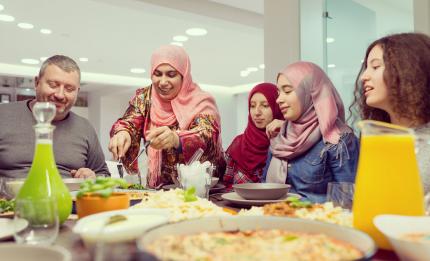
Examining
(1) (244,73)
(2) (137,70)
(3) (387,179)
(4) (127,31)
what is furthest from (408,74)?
(1) (244,73)

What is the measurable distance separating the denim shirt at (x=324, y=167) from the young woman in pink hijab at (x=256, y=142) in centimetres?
41

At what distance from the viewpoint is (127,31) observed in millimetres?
6152

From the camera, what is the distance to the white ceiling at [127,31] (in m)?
5.08

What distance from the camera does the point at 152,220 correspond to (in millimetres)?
793

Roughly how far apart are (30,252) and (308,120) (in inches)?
72.9

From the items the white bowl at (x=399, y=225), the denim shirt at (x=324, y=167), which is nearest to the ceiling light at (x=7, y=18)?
the denim shirt at (x=324, y=167)

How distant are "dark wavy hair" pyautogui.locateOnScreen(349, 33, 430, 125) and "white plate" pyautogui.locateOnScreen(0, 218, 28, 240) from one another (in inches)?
53.1

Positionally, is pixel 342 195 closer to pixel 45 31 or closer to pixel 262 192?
pixel 262 192

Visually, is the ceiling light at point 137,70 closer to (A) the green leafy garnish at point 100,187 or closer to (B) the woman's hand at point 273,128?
(B) the woman's hand at point 273,128

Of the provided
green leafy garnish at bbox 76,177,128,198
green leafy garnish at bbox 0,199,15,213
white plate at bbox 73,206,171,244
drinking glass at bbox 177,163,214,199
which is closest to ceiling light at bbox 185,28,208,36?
drinking glass at bbox 177,163,214,199

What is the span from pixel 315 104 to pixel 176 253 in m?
1.84

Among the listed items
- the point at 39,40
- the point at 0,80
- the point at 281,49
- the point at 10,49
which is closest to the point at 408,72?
the point at 281,49

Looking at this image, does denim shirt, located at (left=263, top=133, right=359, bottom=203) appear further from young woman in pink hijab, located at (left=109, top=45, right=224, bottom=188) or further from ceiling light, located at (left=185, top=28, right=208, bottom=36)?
ceiling light, located at (left=185, top=28, right=208, bottom=36)

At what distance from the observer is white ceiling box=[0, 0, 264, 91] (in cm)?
508
